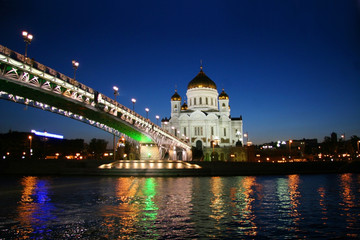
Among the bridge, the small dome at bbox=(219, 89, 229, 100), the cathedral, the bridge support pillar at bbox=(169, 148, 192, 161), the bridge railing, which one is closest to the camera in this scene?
the bridge railing

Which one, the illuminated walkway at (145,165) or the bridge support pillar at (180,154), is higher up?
the bridge support pillar at (180,154)

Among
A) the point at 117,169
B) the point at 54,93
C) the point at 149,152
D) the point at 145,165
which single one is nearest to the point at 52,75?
the point at 54,93

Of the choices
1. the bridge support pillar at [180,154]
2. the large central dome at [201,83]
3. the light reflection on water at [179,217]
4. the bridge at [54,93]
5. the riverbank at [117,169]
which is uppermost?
the large central dome at [201,83]

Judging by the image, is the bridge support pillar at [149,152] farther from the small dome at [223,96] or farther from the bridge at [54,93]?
the small dome at [223,96]

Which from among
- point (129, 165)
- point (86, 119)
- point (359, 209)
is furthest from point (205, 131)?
point (359, 209)

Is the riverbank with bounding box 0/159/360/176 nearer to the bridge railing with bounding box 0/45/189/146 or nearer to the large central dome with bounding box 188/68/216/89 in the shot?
the bridge railing with bounding box 0/45/189/146

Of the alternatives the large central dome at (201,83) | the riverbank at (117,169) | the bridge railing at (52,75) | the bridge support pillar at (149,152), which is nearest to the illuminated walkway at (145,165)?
the riverbank at (117,169)

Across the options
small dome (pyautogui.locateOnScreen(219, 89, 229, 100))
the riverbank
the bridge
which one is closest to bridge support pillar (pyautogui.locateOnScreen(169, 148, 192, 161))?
small dome (pyautogui.locateOnScreen(219, 89, 229, 100))

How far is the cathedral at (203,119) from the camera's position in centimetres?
9131

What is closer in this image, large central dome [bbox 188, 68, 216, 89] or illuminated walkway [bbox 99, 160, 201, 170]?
illuminated walkway [bbox 99, 160, 201, 170]

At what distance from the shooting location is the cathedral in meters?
91.3

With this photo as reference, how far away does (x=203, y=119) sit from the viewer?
3595 inches

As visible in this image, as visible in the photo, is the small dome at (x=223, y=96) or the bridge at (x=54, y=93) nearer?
the bridge at (x=54, y=93)

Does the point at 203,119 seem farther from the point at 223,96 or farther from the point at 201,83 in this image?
the point at 223,96
